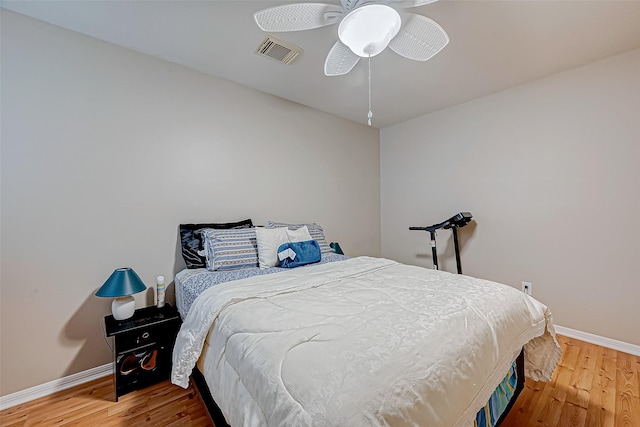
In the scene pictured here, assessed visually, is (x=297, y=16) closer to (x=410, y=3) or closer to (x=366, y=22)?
(x=366, y=22)

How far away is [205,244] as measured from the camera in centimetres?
230

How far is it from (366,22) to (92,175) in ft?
7.09

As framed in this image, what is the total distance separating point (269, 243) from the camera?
2.37m

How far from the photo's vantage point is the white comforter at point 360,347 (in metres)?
0.80

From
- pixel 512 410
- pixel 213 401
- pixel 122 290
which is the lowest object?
pixel 512 410

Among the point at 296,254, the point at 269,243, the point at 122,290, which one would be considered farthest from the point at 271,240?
the point at 122,290

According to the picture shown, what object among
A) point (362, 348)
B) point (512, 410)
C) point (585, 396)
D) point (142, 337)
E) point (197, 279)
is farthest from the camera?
point (197, 279)

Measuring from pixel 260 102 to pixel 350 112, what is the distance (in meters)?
1.22

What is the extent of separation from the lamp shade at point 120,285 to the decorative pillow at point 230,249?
52cm

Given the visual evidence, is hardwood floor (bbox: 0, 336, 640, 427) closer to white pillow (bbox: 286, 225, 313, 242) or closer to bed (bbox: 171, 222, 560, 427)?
bed (bbox: 171, 222, 560, 427)

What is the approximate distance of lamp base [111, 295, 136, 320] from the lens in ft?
6.12

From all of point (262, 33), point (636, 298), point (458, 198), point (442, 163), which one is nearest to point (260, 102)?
point (262, 33)

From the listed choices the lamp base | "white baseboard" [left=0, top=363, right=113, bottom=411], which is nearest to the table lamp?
the lamp base

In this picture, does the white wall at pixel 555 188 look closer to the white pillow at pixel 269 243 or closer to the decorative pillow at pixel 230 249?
the white pillow at pixel 269 243
